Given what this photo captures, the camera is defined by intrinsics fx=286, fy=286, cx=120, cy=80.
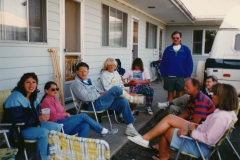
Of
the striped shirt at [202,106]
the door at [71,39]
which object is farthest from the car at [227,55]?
the door at [71,39]

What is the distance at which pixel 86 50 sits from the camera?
6.22 m

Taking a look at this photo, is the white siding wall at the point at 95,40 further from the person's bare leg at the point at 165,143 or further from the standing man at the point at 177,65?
the person's bare leg at the point at 165,143

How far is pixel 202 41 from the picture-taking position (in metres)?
14.5

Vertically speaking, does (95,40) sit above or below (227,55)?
above

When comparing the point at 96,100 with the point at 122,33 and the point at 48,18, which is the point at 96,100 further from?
the point at 122,33

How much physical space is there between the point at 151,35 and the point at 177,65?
704cm

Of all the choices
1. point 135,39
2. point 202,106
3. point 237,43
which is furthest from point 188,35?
point 202,106

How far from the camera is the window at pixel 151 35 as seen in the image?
1163 centimetres

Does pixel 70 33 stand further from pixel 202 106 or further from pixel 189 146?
pixel 189 146

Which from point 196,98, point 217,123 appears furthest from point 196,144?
point 196,98

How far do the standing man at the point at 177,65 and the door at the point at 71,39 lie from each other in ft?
6.18

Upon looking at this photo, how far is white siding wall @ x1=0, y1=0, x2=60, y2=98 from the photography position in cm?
403

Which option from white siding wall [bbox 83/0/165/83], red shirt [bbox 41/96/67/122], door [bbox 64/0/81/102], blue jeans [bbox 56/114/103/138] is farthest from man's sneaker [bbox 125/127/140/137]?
white siding wall [bbox 83/0/165/83]

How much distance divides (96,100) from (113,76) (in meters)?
0.90
